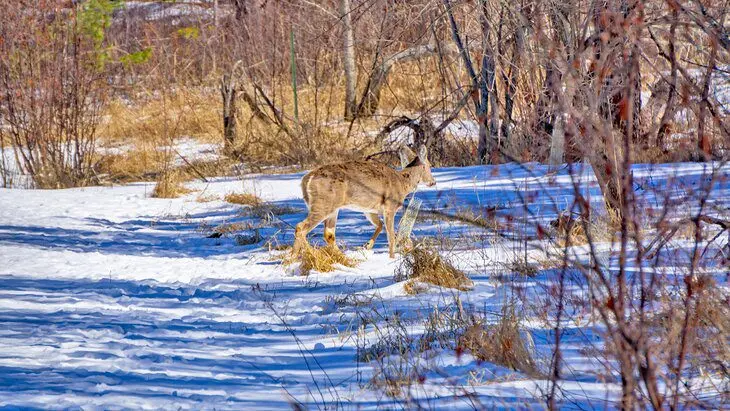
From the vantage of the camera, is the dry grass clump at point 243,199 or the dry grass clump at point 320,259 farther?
the dry grass clump at point 243,199

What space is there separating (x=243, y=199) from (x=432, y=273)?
232 inches

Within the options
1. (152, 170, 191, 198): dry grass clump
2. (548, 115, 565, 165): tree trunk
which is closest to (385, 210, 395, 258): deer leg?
(548, 115, 565, 165): tree trunk

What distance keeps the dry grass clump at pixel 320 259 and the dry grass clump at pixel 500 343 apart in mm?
2986

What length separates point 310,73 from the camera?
68.4 feet

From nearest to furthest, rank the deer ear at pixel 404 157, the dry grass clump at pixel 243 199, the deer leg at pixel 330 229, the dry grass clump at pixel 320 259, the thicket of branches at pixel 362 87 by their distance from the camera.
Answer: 1. the dry grass clump at pixel 320 259
2. the deer leg at pixel 330 229
3. the thicket of branches at pixel 362 87
4. the deer ear at pixel 404 157
5. the dry grass clump at pixel 243 199

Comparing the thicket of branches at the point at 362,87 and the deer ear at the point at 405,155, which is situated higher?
the thicket of branches at the point at 362,87

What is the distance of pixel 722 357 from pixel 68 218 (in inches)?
367

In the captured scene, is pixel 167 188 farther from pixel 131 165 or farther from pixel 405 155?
pixel 405 155

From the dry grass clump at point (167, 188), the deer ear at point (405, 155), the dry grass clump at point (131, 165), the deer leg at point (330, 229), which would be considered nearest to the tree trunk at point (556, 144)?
the deer ear at point (405, 155)

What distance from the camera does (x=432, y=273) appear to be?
6.99 meters

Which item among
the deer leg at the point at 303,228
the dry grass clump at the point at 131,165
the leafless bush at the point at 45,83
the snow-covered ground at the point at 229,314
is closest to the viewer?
the snow-covered ground at the point at 229,314

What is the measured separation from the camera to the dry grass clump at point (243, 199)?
485 inches

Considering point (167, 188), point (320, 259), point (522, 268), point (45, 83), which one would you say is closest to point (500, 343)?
point (522, 268)

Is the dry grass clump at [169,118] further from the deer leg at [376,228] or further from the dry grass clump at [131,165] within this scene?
the deer leg at [376,228]
